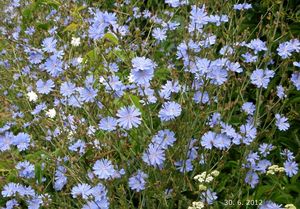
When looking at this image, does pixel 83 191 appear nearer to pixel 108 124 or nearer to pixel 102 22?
pixel 108 124

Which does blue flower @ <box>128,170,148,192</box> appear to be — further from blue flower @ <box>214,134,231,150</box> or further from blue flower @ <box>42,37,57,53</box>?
blue flower @ <box>42,37,57,53</box>

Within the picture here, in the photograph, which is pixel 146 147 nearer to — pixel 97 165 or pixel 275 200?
pixel 97 165

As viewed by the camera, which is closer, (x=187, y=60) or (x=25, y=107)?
(x=187, y=60)

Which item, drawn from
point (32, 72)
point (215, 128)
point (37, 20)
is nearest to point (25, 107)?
point (32, 72)

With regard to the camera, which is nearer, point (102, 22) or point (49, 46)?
point (102, 22)

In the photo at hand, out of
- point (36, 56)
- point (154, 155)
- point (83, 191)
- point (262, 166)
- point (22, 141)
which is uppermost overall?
point (36, 56)

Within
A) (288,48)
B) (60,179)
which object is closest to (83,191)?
(60,179)
